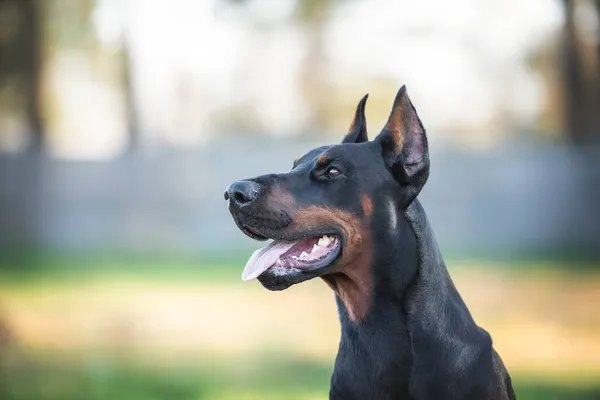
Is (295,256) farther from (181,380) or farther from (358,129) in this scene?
(181,380)

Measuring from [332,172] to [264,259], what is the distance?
0.40 meters

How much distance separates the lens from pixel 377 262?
283 cm

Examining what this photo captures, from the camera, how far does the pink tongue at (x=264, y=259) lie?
2.78m

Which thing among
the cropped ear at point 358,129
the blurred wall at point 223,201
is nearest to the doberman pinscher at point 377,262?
the cropped ear at point 358,129

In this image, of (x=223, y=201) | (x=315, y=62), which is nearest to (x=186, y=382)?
(x=223, y=201)

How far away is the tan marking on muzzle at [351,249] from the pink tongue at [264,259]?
127 millimetres

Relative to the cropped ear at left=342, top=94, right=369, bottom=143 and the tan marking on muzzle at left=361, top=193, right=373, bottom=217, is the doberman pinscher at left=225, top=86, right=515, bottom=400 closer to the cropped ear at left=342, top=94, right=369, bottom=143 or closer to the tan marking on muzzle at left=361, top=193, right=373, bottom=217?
the tan marking on muzzle at left=361, top=193, right=373, bottom=217

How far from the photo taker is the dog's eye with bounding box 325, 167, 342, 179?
2877mm

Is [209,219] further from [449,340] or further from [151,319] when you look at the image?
[449,340]

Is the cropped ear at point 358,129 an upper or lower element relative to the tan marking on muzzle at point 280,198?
upper

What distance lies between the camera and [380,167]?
2918 mm

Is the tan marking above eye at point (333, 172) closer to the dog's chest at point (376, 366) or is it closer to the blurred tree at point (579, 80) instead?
the dog's chest at point (376, 366)

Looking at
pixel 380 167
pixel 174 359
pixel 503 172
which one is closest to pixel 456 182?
pixel 503 172

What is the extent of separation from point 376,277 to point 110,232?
12098mm
